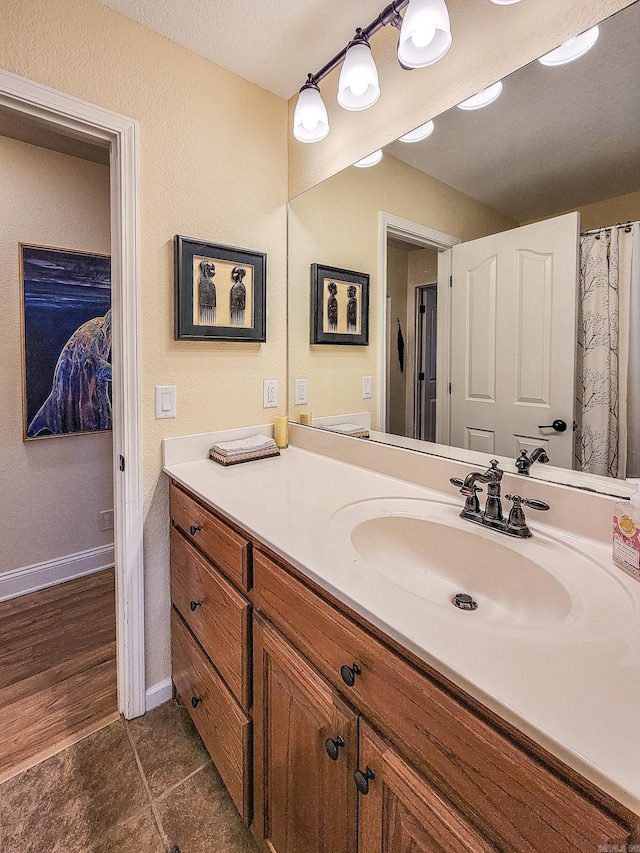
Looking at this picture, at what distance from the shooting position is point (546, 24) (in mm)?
945

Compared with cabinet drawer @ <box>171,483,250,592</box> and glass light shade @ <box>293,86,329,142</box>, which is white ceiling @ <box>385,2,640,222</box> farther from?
cabinet drawer @ <box>171,483,250,592</box>

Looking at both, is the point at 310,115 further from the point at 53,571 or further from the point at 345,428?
the point at 53,571

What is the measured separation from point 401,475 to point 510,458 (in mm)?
341

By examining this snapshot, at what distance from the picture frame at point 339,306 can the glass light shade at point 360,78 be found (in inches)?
20.6

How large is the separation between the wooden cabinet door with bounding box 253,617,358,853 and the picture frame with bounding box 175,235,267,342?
1.06 m

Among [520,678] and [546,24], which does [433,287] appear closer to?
[546,24]

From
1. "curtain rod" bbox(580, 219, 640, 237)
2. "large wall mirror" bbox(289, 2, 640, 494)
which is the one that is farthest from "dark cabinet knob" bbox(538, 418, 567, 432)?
"curtain rod" bbox(580, 219, 640, 237)

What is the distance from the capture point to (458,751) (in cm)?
51

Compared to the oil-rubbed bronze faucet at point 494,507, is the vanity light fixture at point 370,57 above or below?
above

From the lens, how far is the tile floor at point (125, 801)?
1.08 meters

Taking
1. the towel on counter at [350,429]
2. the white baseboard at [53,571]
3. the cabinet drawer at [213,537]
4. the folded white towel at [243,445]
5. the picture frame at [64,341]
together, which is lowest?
the white baseboard at [53,571]

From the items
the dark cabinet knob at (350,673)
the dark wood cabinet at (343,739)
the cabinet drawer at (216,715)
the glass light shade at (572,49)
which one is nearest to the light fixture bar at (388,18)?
the glass light shade at (572,49)

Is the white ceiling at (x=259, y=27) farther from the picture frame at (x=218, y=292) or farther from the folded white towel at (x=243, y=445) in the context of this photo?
the folded white towel at (x=243, y=445)

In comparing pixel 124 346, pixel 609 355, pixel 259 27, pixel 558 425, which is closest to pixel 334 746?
pixel 558 425
